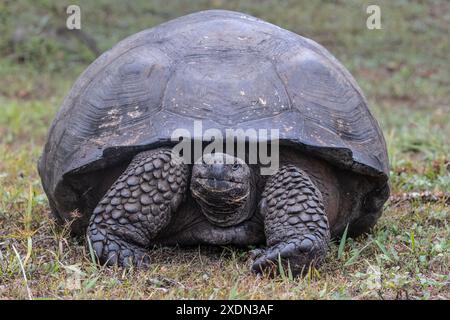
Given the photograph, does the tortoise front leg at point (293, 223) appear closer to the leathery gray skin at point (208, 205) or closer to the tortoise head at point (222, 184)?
the leathery gray skin at point (208, 205)

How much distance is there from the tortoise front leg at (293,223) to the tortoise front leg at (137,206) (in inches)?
18.8

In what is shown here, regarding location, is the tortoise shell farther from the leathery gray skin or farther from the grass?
the grass

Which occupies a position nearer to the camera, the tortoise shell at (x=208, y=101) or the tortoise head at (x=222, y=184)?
the tortoise head at (x=222, y=184)

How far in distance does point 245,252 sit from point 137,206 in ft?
2.12

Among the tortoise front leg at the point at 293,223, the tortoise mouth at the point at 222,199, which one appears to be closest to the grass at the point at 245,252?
the tortoise front leg at the point at 293,223

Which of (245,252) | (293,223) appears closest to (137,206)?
(245,252)

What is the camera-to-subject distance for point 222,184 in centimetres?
384

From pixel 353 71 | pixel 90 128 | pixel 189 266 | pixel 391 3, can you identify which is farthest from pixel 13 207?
pixel 391 3

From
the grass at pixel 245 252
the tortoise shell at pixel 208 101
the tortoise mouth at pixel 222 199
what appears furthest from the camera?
the tortoise shell at pixel 208 101

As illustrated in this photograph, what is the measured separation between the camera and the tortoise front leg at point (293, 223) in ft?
12.2

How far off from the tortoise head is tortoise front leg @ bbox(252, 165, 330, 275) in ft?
0.50

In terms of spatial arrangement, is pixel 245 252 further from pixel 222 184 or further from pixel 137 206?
pixel 137 206
